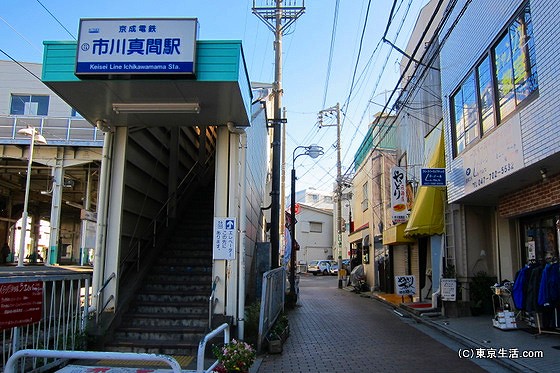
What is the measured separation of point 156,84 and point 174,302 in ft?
14.6

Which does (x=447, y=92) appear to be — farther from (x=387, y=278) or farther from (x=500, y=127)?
(x=387, y=278)

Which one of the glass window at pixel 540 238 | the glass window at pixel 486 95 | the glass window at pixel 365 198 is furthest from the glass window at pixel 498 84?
the glass window at pixel 365 198

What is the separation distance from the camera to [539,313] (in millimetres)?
9016

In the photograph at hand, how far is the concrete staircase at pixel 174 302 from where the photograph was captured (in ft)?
26.0

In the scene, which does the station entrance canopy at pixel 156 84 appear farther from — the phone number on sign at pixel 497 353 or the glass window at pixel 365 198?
the glass window at pixel 365 198

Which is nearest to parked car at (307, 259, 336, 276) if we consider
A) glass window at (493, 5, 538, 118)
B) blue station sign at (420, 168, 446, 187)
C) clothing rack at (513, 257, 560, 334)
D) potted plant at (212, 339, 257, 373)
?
blue station sign at (420, 168, 446, 187)

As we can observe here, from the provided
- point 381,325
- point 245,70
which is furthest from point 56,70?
point 381,325

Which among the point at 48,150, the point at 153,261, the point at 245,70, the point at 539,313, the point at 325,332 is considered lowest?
the point at 325,332

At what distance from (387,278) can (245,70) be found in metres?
16.9

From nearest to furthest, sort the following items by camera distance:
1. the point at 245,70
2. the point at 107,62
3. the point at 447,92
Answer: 1. the point at 107,62
2. the point at 245,70
3. the point at 447,92

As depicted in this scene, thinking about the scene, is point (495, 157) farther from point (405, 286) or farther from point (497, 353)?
point (405, 286)

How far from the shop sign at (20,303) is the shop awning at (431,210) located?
10.5m

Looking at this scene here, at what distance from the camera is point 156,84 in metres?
7.28

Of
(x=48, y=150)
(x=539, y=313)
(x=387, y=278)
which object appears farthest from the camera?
(x=387, y=278)
